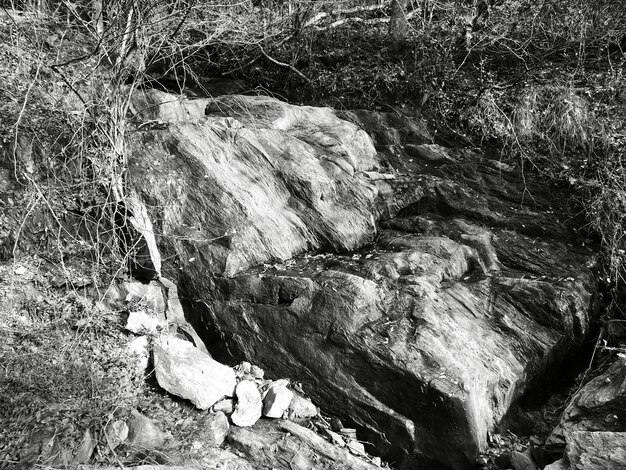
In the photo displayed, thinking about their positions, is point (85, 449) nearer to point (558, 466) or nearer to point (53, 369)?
point (53, 369)

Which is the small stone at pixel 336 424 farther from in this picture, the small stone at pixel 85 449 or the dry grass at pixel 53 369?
the small stone at pixel 85 449

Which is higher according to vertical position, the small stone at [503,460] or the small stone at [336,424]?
the small stone at [336,424]

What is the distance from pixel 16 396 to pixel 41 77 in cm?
358

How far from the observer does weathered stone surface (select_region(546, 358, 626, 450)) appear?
412 cm

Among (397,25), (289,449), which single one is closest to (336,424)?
(289,449)

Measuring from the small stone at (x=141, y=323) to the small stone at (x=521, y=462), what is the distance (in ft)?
10.8

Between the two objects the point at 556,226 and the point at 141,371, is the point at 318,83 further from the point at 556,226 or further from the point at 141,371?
the point at 141,371

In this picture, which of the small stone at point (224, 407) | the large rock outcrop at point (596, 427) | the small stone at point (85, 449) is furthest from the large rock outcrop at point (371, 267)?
the small stone at point (85, 449)

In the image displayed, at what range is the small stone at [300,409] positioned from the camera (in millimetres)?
4434

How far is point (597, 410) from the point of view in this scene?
4.22 metres

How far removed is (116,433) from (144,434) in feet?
0.68

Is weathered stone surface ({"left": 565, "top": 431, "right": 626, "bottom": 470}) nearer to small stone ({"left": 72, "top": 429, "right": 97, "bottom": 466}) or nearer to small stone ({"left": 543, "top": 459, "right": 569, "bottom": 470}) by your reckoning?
small stone ({"left": 543, "top": 459, "right": 569, "bottom": 470})

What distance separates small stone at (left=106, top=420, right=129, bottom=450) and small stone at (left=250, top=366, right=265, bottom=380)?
1.30 m

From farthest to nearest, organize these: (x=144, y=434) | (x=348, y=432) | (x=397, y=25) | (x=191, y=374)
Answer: (x=397, y=25)
(x=348, y=432)
(x=191, y=374)
(x=144, y=434)
